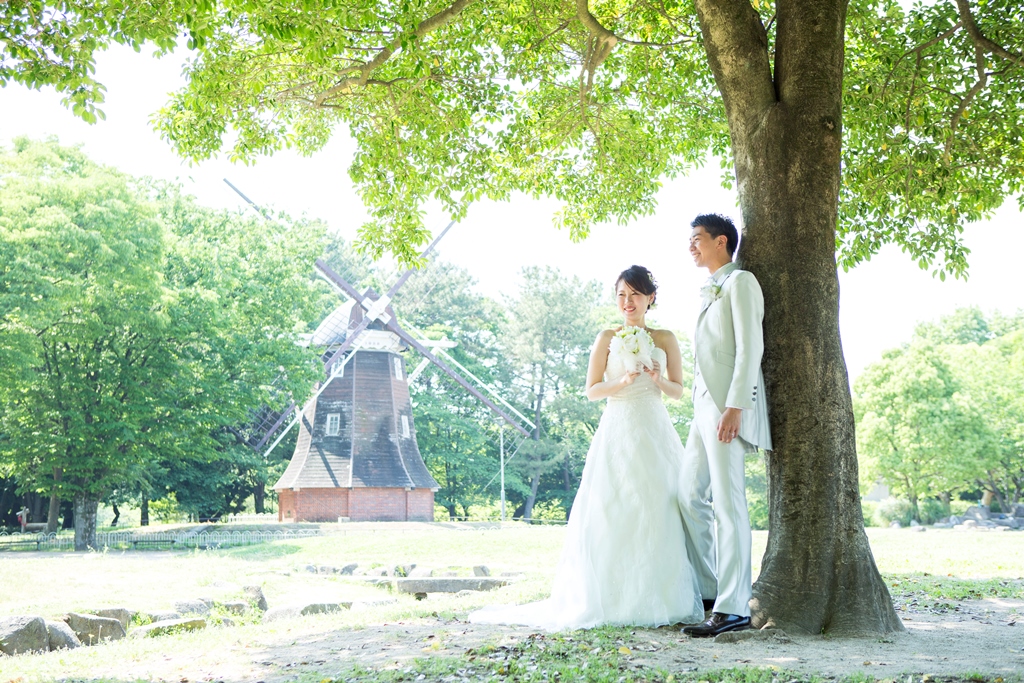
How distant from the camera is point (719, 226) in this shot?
5.59 m

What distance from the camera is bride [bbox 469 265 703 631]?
5.49 metres

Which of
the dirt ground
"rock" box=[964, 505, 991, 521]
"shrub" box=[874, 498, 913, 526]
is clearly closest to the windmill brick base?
"shrub" box=[874, 498, 913, 526]

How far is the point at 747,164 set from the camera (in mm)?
5766

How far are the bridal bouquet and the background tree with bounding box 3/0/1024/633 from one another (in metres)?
0.83

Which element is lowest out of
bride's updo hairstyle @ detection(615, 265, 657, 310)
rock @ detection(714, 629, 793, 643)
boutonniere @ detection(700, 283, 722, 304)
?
rock @ detection(714, 629, 793, 643)

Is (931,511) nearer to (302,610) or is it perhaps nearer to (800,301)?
(302,610)

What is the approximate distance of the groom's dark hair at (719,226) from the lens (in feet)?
18.3

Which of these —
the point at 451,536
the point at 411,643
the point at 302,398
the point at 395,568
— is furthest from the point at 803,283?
the point at 302,398

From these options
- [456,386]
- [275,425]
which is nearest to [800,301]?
[275,425]

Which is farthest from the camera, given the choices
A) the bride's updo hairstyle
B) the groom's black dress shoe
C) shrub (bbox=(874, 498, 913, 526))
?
shrub (bbox=(874, 498, 913, 526))

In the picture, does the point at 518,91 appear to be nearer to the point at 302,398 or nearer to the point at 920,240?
the point at 920,240

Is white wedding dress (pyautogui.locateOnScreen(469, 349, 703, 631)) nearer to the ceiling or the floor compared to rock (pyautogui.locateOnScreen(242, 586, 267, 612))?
nearer to the ceiling

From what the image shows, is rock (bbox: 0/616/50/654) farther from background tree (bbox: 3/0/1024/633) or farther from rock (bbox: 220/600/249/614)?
background tree (bbox: 3/0/1024/633)

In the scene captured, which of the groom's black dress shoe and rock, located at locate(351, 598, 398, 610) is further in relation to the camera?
rock, located at locate(351, 598, 398, 610)
